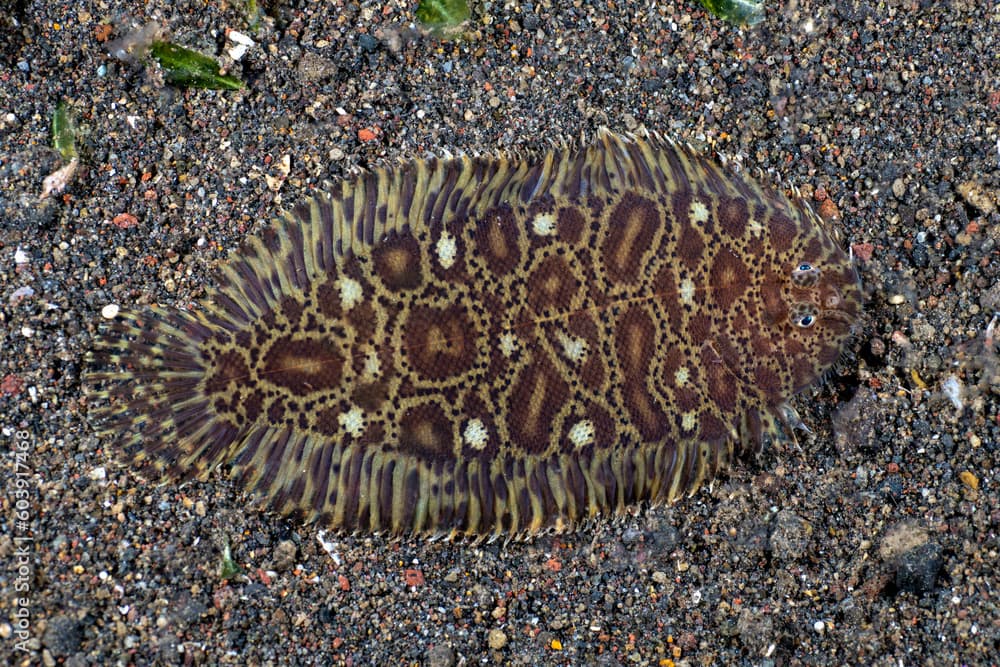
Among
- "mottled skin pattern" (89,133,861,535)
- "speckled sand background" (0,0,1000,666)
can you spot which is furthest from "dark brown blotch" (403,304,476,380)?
"speckled sand background" (0,0,1000,666)

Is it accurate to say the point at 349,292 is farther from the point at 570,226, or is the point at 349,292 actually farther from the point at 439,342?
the point at 570,226

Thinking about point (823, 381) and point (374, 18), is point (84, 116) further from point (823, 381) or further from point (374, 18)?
point (823, 381)

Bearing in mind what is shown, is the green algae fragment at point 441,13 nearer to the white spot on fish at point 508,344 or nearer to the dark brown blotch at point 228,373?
the white spot on fish at point 508,344

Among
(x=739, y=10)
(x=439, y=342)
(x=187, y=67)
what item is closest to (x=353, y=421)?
(x=439, y=342)

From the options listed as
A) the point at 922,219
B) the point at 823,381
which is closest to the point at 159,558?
the point at 823,381

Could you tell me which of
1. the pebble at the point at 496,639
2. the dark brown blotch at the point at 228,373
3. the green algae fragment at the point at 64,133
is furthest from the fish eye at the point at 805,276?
the green algae fragment at the point at 64,133
